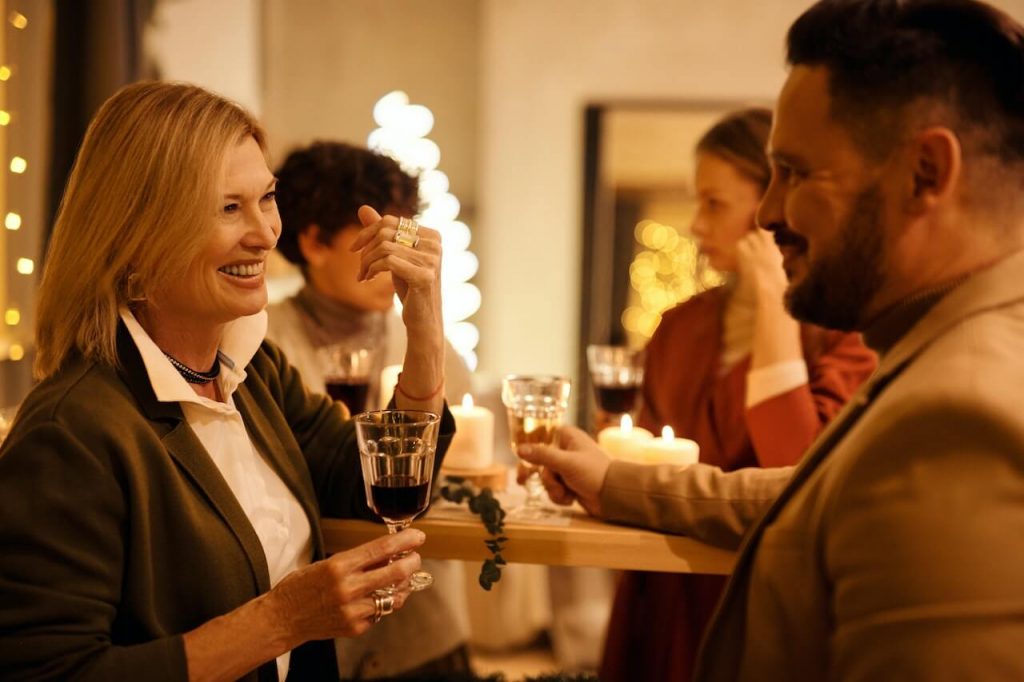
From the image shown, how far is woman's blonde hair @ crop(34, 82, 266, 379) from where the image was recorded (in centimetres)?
129

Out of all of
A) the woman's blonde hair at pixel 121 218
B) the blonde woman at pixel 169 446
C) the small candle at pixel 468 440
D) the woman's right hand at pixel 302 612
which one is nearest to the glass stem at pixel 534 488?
the small candle at pixel 468 440

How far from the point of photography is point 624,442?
1673 millimetres

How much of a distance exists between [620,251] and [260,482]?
488cm

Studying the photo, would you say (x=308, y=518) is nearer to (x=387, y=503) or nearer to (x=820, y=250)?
(x=387, y=503)

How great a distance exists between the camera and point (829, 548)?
99cm

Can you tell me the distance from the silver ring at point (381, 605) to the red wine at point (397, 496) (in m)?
0.11

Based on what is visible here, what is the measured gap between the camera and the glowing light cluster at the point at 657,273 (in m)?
6.08

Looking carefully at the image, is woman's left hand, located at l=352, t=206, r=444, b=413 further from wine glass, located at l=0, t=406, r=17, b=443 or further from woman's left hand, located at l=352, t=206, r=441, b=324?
wine glass, located at l=0, t=406, r=17, b=443

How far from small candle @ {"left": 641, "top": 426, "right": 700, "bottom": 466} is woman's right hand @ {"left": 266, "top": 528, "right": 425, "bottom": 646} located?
561 millimetres

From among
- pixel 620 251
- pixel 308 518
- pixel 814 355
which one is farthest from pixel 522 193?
pixel 308 518

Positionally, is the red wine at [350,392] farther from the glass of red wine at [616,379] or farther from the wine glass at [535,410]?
the glass of red wine at [616,379]

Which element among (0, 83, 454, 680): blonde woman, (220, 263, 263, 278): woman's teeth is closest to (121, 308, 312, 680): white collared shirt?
(0, 83, 454, 680): blonde woman

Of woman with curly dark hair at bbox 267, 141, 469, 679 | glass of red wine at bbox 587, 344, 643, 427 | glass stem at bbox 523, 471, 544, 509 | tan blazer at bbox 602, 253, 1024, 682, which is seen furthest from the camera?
woman with curly dark hair at bbox 267, 141, 469, 679

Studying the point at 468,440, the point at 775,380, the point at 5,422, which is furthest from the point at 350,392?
the point at 775,380
